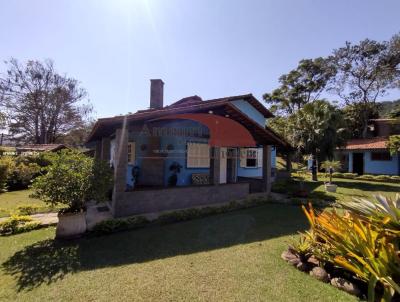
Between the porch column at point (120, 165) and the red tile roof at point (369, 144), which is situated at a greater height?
the red tile roof at point (369, 144)

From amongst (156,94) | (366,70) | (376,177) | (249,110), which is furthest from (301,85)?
(156,94)

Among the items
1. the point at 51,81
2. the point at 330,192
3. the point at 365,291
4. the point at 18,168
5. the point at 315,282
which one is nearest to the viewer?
the point at 365,291

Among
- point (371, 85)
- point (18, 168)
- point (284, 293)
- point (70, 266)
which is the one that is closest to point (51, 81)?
point (18, 168)

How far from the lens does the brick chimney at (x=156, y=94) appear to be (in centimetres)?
2141

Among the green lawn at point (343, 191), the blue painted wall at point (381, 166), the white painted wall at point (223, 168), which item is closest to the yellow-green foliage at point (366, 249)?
the green lawn at point (343, 191)

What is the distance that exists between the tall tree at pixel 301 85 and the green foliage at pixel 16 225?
45145 mm

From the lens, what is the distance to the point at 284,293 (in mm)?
4840

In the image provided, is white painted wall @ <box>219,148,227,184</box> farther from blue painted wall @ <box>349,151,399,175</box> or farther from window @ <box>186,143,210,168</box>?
blue painted wall @ <box>349,151,399,175</box>

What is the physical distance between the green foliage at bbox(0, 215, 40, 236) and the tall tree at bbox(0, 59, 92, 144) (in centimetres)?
4076

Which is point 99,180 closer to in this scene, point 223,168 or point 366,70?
point 223,168

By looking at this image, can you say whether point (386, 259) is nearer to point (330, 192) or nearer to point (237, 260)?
point (237, 260)

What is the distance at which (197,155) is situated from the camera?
1703 centimetres

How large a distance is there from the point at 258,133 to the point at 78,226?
11.3m

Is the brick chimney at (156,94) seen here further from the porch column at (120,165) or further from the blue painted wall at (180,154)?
the porch column at (120,165)
